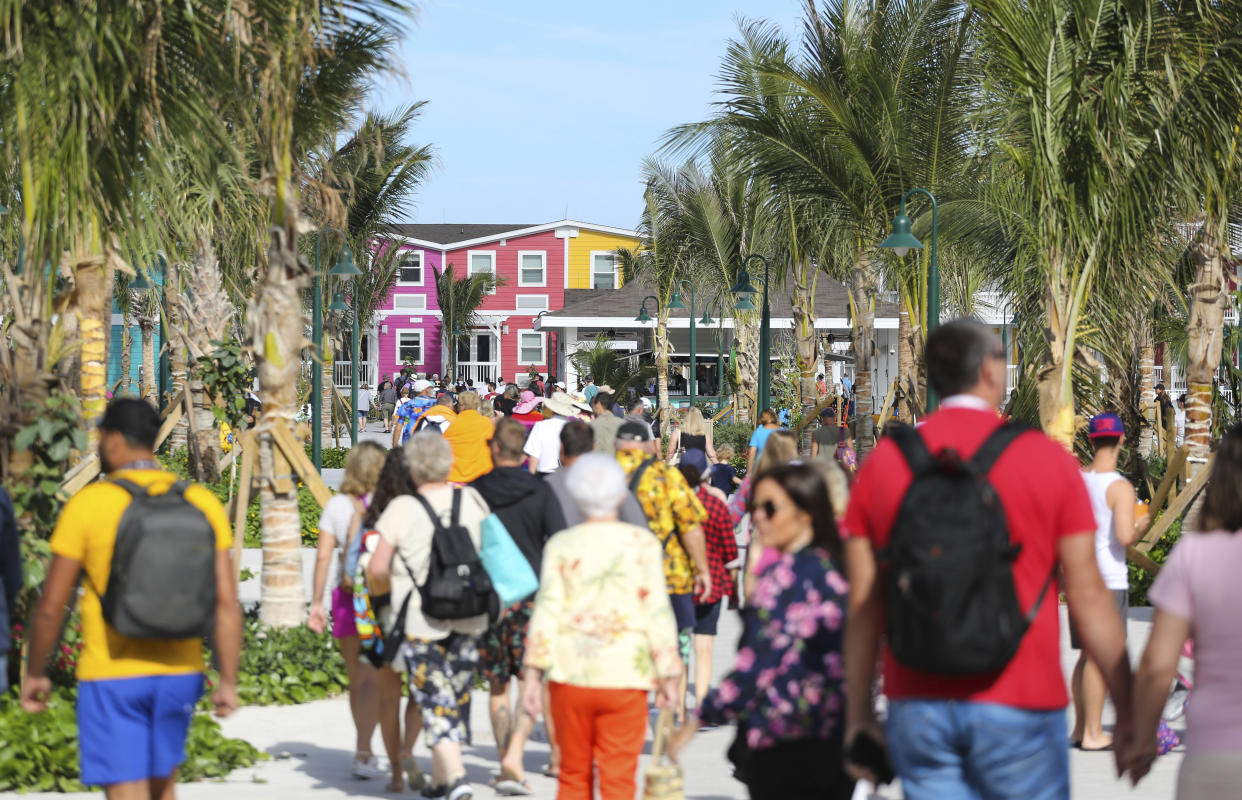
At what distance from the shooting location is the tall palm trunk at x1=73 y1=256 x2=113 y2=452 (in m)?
8.72

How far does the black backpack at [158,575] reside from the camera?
446 cm

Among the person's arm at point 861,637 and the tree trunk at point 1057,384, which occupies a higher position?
the tree trunk at point 1057,384

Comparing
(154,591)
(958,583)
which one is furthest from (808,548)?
(154,591)

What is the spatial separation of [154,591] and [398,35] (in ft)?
19.2

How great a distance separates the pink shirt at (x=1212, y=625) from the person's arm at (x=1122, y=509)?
350cm

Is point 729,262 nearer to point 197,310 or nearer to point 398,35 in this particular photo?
point 197,310

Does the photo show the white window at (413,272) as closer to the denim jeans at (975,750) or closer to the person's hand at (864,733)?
the person's hand at (864,733)

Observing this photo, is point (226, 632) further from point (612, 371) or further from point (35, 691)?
point (612, 371)

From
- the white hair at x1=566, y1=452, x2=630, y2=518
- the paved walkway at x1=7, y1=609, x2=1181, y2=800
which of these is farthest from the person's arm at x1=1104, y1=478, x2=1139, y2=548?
the white hair at x1=566, y1=452, x2=630, y2=518

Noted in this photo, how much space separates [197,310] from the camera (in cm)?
2027

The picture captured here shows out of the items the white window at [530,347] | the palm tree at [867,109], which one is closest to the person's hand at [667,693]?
the palm tree at [867,109]

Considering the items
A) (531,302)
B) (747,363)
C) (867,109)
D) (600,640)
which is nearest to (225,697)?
(600,640)

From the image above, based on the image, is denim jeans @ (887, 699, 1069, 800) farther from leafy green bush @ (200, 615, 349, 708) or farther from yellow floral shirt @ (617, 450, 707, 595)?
leafy green bush @ (200, 615, 349, 708)

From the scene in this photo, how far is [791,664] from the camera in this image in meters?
4.20
